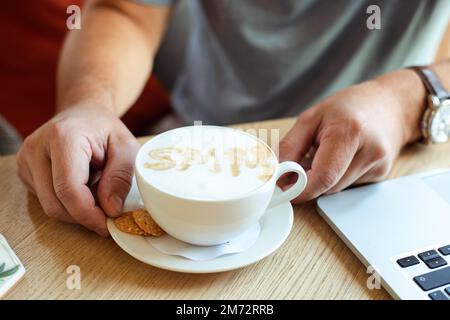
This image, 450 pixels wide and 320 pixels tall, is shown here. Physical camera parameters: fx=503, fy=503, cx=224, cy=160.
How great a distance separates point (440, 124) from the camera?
2.65 ft

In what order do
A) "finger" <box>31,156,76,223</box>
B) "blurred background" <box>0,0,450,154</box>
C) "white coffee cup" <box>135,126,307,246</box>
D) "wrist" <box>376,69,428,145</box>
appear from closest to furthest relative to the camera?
"white coffee cup" <box>135,126,307,246</box>, "finger" <box>31,156,76,223</box>, "wrist" <box>376,69,428,145</box>, "blurred background" <box>0,0,450,154</box>

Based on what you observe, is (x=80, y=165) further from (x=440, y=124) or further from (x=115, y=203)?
(x=440, y=124)

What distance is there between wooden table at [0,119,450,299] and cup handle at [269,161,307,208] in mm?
60

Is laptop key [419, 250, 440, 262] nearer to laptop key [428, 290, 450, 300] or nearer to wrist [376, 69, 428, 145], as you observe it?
laptop key [428, 290, 450, 300]

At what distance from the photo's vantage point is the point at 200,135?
0.61m

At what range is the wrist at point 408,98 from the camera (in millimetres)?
786

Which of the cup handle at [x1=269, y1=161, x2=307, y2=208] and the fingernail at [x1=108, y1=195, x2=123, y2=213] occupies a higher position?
the cup handle at [x1=269, y1=161, x2=307, y2=208]

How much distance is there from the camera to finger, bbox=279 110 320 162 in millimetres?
706

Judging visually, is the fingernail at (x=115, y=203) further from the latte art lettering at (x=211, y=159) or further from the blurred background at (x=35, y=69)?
the blurred background at (x=35, y=69)

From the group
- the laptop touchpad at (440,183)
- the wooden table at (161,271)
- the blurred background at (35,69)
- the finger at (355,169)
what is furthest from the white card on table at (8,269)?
A: the blurred background at (35,69)

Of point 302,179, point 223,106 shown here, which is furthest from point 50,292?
point 223,106

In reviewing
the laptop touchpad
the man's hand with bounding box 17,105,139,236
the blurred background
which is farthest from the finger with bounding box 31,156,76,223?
the blurred background

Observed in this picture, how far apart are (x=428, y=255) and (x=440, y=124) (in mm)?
298

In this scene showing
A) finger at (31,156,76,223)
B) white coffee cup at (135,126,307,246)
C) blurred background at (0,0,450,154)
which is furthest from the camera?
blurred background at (0,0,450,154)
